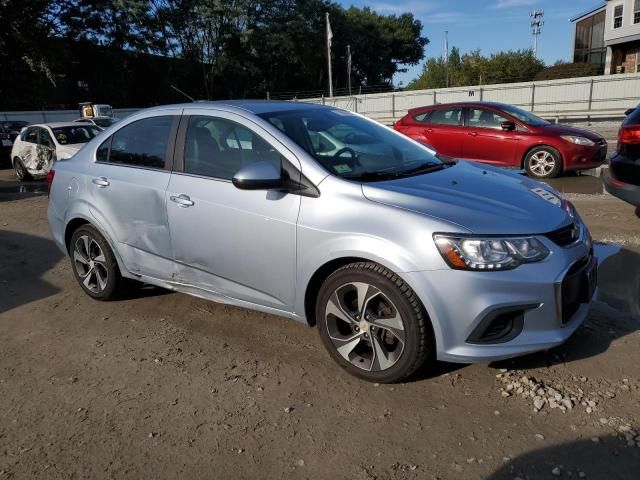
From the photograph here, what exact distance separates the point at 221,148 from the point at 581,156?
796 centimetres

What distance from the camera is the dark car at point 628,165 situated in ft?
17.9

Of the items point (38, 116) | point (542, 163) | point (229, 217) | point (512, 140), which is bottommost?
point (542, 163)

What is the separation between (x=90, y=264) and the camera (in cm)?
455

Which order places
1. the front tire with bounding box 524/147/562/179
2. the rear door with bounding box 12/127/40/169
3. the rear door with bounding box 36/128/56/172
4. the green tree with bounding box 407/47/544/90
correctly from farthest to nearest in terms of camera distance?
the green tree with bounding box 407/47/544/90
the rear door with bounding box 12/127/40/169
the rear door with bounding box 36/128/56/172
the front tire with bounding box 524/147/562/179

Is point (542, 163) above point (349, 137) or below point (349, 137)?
below

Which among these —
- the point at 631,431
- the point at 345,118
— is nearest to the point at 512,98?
the point at 345,118

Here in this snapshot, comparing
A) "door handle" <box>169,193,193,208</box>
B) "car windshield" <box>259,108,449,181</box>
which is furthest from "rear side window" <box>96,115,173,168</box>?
"car windshield" <box>259,108,449,181</box>

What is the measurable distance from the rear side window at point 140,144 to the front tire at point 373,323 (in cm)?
175

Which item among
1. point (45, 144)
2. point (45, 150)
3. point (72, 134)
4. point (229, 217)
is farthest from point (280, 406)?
point (45, 144)

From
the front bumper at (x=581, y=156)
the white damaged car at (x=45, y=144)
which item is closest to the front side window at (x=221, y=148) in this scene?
the front bumper at (x=581, y=156)

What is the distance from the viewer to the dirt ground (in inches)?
97.4

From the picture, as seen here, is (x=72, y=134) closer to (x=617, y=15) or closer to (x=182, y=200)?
(x=182, y=200)

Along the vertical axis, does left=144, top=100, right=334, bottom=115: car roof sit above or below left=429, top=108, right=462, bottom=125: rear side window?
above

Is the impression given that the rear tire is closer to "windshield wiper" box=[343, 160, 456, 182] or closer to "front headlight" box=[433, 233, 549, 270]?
"windshield wiper" box=[343, 160, 456, 182]
